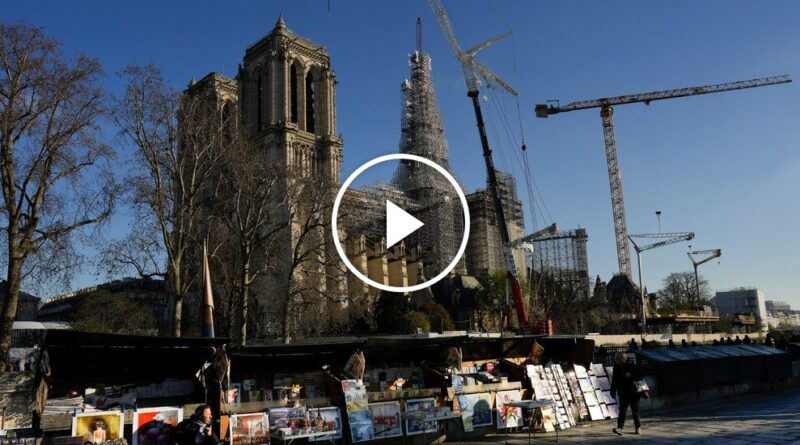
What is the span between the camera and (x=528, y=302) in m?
67.8

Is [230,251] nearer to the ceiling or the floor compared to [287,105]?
nearer to the floor

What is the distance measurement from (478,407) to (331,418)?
366cm

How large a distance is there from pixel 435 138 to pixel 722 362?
96.6 metres

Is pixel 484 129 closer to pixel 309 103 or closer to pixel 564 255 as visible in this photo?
pixel 309 103

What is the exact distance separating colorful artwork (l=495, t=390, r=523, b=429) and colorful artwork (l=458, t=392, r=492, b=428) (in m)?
0.21

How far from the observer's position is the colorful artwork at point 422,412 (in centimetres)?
1243

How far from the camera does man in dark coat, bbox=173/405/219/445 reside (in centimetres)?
970

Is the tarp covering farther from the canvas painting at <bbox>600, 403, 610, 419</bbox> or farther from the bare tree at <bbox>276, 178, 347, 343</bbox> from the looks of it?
the bare tree at <bbox>276, 178, 347, 343</bbox>

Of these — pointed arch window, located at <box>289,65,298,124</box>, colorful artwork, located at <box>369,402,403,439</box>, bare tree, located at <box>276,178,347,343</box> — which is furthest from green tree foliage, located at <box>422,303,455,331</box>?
colorful artwork, located at <box>369,402,403,439</box>

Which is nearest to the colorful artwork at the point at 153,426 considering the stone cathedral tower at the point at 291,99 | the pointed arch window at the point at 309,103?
the stone cathedral tower at the point at 291,99

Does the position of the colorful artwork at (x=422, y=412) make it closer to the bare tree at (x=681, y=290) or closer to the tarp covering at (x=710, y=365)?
the tarp covering at (x=710, y=365)

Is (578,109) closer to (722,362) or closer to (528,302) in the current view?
(528,302)

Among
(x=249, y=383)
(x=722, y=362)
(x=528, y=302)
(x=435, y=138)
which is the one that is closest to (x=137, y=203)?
(x=249, y=383)

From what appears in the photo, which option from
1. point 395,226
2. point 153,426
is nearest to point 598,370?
point 395,226
